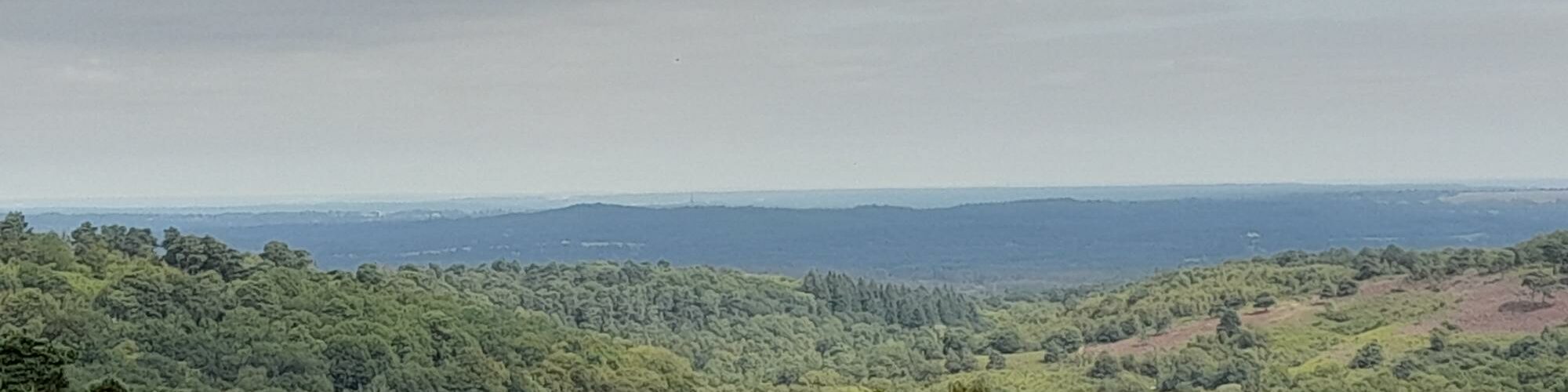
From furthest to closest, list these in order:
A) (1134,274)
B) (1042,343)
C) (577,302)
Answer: (1134,274)
(577,302)
(1042,343)

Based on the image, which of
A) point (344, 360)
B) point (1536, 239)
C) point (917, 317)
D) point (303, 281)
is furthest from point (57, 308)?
point (1536, 239)

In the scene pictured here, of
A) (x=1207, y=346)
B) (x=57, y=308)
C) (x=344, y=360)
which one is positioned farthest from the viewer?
(x=1207, y=346)

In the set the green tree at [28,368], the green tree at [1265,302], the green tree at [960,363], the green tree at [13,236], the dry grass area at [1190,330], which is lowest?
the green tree at [960,363]

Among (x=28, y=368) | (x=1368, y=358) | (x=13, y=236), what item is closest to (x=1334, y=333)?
(x=1368, y=358)

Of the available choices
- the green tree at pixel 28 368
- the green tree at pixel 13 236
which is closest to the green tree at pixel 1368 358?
the green tree at pixel 13 236

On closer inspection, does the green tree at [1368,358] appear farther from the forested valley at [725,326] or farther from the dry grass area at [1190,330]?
the dry grass area at [1190,330]

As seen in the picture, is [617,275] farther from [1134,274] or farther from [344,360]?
[1134,274]

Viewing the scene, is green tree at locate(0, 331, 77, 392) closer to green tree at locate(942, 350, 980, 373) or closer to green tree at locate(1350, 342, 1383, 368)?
green tree at locate(1350, 342, 1383, 368)
